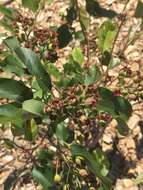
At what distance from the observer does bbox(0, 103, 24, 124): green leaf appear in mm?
1544

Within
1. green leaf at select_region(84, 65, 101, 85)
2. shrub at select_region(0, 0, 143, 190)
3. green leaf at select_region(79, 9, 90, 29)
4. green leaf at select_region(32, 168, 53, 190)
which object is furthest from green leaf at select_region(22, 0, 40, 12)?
green leaf at select_region(32, 168, 53, 190)

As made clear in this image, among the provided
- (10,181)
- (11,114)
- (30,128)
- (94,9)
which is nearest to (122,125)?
(30,128)

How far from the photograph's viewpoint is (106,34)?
1.96m

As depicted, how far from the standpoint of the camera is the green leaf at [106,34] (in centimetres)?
194

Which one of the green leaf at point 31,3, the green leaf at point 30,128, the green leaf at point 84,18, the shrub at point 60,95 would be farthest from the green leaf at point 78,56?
the green leaf at point 30,128

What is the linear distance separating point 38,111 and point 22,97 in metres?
0.11

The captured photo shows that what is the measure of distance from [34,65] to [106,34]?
44cm

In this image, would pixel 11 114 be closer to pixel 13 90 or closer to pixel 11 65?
pixel 13 90

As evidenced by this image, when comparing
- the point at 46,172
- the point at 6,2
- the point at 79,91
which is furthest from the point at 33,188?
the point at 6,2

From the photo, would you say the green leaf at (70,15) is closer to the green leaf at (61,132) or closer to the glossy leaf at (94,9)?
the glossy leaf at (94,9)

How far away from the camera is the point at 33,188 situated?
7.86ft

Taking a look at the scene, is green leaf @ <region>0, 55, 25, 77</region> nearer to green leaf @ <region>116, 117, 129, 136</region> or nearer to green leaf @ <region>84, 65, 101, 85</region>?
green leaf @ <region>84, 65, 101, 85</region>

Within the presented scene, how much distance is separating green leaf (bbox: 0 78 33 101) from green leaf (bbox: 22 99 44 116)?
0.08 meters

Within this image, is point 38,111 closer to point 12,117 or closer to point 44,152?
point 12,117
